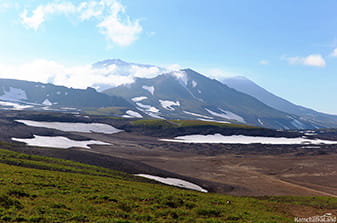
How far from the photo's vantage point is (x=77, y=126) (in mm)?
150875

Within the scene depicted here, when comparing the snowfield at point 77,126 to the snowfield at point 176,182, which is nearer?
the snowfield at point 176,182

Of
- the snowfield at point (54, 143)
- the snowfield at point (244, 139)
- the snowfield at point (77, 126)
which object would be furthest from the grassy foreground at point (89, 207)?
the snowfield at point (77, 126)

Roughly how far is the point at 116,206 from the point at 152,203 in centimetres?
303

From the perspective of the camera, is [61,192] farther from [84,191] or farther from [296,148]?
[296,148]

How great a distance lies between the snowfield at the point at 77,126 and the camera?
5669 inches

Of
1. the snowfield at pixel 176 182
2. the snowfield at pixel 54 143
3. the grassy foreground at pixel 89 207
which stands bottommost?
the snowfield at pixel 54 143

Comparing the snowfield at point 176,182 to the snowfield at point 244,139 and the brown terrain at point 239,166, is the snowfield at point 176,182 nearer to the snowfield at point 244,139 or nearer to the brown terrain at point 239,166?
the brown terrain at point 239,166

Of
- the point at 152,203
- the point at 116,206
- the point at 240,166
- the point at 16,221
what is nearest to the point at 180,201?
the point at 152,203

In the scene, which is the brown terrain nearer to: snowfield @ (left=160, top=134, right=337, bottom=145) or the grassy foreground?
snowfield @ (left=160, top=134, right=337, bottom=145)

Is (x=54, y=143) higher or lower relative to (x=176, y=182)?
lower

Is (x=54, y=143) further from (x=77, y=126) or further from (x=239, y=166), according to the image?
(x=77, y=126)

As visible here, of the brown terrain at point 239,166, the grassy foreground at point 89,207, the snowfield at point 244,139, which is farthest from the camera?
the snowfield at point 244,139

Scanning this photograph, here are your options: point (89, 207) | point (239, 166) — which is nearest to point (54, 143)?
point (239, 166)

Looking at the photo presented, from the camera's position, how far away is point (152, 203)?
68.6 ft
